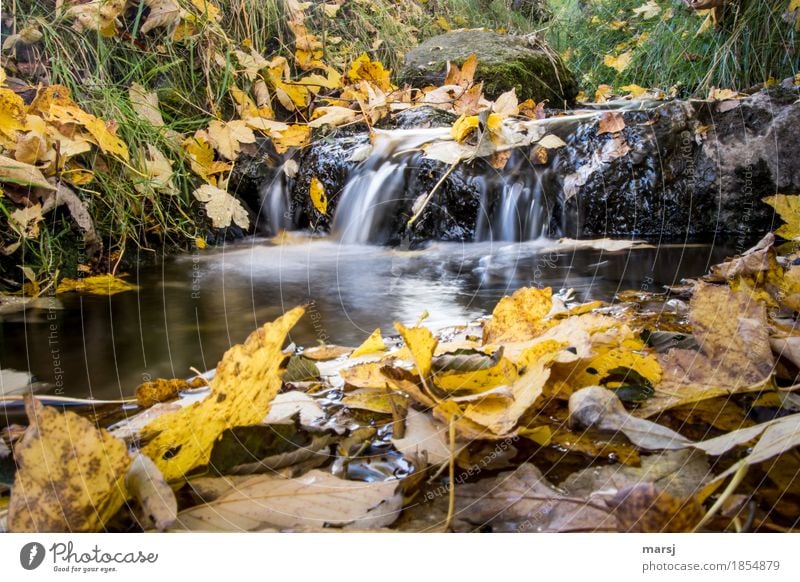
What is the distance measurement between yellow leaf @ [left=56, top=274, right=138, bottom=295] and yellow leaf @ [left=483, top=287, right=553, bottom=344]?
45 cm

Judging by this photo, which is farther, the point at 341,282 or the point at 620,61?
the point at 620,61

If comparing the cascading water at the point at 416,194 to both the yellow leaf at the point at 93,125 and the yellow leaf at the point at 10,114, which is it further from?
the yellow leaf at the point at 10,114

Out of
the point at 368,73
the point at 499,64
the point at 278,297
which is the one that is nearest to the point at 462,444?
the point at 278,297

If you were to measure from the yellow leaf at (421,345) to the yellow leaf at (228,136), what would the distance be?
741 mm

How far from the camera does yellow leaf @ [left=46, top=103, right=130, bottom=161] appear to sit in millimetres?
624

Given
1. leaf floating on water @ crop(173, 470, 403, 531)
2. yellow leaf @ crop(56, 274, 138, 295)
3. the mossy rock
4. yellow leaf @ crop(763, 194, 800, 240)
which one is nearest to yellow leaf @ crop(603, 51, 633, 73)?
the mossy rock

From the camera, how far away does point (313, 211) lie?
3.98 feet

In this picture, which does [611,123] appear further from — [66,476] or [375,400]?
[66,476]

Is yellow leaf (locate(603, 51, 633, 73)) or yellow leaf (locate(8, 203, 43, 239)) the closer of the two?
yellow leaf (locate(8, 203, 43, 239))

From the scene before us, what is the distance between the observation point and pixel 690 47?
1580mm

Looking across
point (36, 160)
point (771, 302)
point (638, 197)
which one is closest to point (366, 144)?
point (638, 197)

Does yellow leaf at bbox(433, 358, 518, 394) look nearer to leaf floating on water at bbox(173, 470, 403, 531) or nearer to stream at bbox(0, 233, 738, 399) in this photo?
leaf floating on water at bbox(173, 470, 403, 531)

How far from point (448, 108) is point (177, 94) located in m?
0.74

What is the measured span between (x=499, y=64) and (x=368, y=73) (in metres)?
0.56
